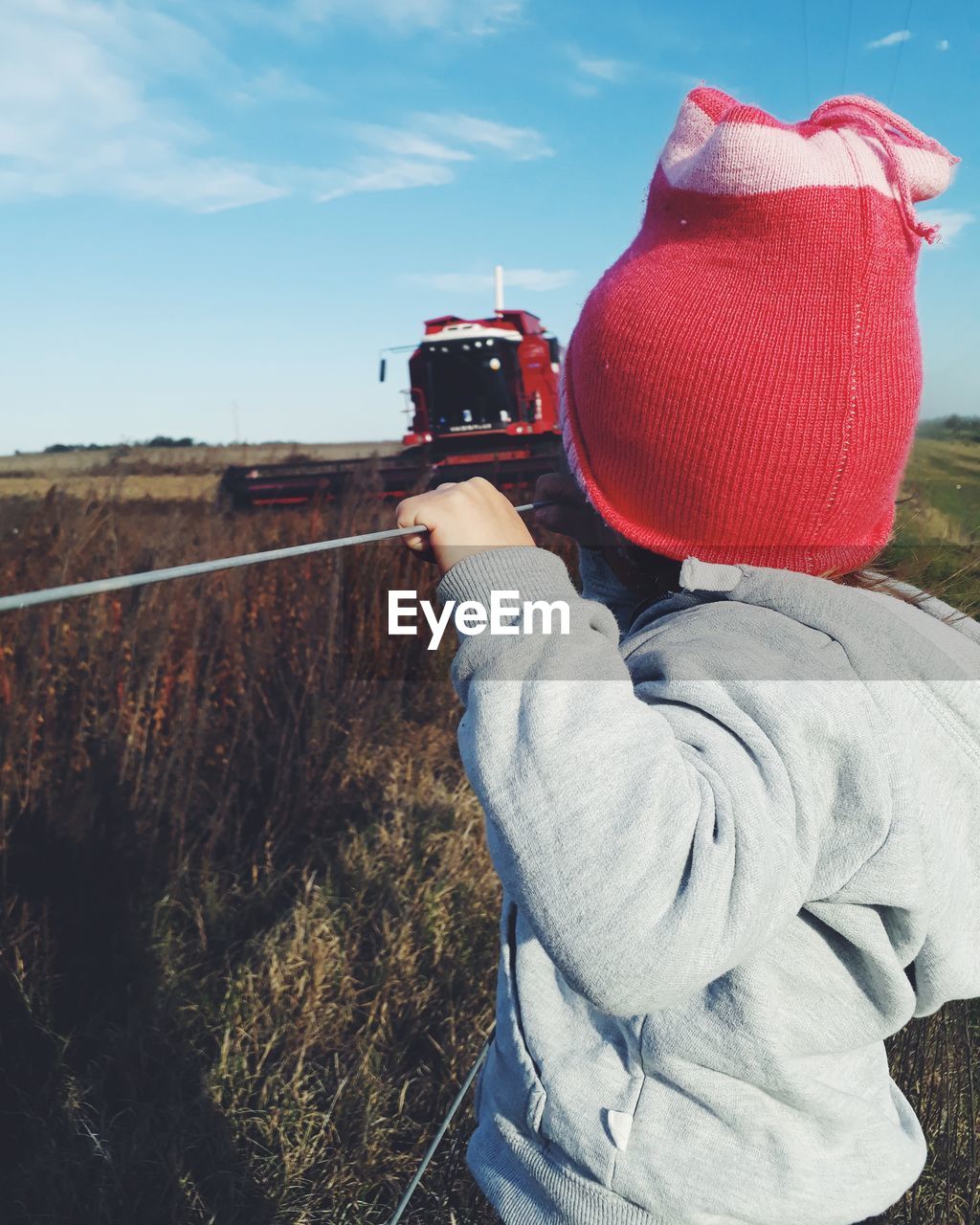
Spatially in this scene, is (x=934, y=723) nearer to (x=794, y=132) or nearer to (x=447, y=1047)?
(x=794, y=132)

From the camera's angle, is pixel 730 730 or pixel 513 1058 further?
pixel 513 1058

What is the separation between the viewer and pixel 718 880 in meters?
0.74

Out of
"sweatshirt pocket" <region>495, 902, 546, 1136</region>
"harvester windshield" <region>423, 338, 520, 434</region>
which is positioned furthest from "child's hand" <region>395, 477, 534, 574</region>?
"harvester windshield" <region>423, 338, 520, 434</region>

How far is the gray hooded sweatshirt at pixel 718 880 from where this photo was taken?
0.75 metres

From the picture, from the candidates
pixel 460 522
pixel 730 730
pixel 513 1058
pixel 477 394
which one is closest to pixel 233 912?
pixel 513 1058

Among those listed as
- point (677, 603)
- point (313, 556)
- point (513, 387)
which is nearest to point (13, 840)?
point (313, 556)

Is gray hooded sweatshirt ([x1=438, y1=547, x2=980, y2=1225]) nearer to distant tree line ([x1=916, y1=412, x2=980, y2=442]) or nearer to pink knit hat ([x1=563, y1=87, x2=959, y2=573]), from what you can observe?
pink knit hat ([x1=563, y1=87, x2=959, y2=573])

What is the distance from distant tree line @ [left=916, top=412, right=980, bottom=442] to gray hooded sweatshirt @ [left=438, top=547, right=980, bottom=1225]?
0.26 meters

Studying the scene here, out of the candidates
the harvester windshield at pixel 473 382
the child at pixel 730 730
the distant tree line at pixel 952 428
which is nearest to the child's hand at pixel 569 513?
the child at pixel 730 730

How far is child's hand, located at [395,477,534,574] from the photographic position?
96 cm

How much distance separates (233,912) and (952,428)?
2520mm

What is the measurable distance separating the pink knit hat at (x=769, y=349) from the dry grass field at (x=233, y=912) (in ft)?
0.97

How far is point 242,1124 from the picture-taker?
2318mm

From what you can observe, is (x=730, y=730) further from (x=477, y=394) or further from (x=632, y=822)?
(x=477, y=394)
